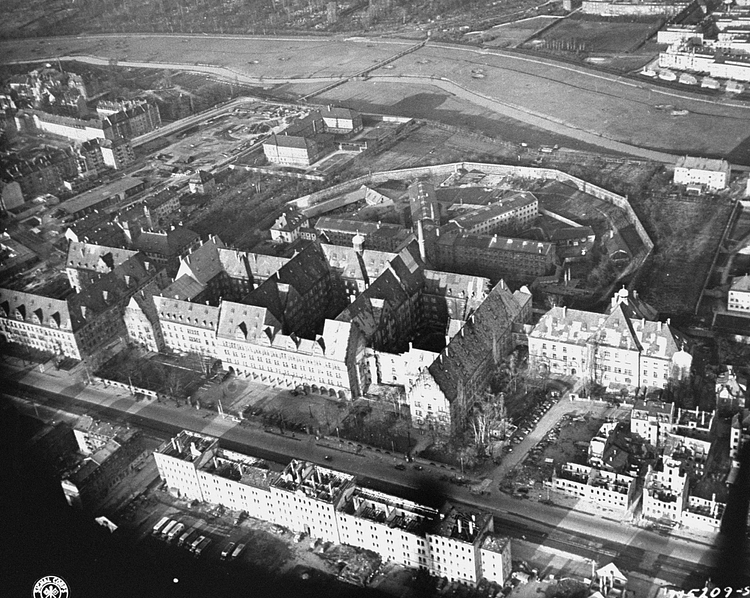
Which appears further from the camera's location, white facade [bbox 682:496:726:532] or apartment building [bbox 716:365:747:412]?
apartment building [bbox 716:365:747:412]

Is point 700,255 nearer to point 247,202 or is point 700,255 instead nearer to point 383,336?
point 383,336

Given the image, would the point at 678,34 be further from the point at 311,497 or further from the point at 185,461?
the point at 185,461

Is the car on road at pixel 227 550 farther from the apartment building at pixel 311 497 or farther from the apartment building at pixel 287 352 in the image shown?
the apartment building at pixel 287 352

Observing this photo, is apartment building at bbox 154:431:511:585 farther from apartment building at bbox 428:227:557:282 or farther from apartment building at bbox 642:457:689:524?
apartment building at bbox 428:227:557:282

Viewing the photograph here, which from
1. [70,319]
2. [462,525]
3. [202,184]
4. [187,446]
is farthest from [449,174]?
[462,525]

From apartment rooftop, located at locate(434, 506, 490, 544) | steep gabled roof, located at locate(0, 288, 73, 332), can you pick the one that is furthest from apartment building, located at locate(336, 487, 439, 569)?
steep gabled roof, located at locate(0, 288, 73, 332)

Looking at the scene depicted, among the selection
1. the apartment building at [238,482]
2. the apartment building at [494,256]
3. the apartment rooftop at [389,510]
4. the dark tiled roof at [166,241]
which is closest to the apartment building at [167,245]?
the dark tiled roof at [166,241]
